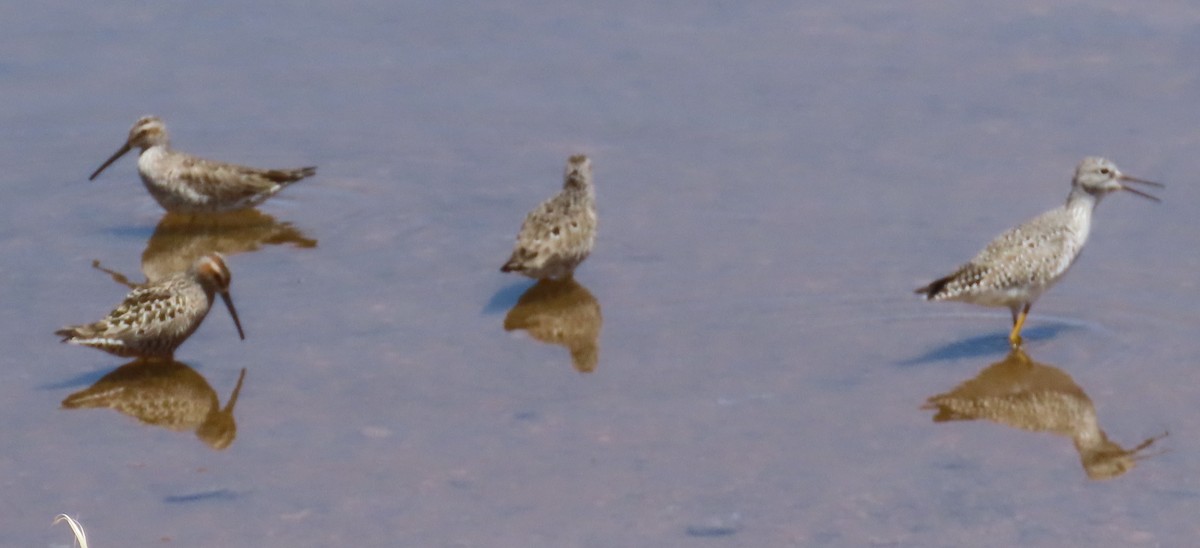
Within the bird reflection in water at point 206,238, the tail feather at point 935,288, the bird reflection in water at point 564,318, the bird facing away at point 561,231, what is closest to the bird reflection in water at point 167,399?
the bird reflection in water at point 206,238

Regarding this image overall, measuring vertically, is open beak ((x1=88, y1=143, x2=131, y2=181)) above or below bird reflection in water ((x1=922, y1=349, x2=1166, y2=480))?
below

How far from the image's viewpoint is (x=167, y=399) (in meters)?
12.0

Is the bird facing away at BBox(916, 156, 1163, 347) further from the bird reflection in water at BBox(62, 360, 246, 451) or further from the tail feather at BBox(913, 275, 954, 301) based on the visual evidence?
the bird reflection in water at BBox(62, 360, 246, 451)

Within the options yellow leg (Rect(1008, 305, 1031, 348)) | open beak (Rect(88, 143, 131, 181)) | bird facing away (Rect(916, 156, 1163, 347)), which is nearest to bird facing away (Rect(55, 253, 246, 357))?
open beak (Rect(88, 143, 131, 181))

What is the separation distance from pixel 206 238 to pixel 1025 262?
6733mm

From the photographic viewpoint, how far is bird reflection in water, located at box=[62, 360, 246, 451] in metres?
11.5

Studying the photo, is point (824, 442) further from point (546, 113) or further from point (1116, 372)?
point (546, 113)

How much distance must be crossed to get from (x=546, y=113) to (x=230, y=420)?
6258mm

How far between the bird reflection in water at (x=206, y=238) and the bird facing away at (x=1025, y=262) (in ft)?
16.9

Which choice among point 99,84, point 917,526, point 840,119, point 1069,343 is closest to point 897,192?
point 840,119

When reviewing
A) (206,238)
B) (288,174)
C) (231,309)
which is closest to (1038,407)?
(231,309)

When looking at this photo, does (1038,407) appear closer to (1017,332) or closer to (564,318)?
(1017,332)

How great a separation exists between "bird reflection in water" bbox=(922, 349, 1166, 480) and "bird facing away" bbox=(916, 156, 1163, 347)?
43 cm

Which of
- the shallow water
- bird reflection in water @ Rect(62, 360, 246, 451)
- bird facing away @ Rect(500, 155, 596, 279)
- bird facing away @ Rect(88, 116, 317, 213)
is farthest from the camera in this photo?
bird facing away @ Rect(88, 116, 317, 213)
